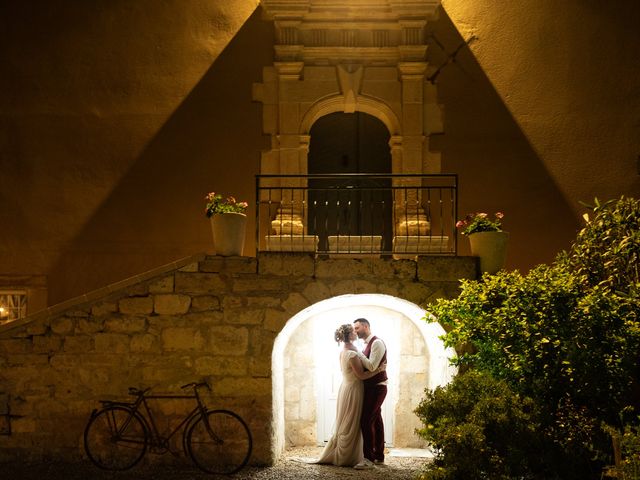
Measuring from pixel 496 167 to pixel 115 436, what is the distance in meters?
5.65

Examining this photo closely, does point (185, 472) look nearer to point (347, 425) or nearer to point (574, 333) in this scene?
point (347, 425)

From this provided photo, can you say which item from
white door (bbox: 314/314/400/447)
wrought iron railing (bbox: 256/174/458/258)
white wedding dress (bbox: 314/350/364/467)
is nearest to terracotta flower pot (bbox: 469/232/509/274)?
wrought iron railing (bbox: 256/174/458/258)

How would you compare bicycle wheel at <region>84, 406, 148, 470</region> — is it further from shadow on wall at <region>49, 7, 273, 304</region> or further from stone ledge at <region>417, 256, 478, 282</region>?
stone ledge at <region>417, 256, 478, 282</region>

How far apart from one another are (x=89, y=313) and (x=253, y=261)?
70.0 inches

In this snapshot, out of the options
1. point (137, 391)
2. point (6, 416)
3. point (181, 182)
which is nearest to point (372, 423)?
point (137, 391)

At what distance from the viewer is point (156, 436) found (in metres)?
7.05

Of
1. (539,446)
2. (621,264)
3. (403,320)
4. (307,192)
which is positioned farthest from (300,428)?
(621,264)

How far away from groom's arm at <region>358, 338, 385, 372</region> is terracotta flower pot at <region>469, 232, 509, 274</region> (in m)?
1.38

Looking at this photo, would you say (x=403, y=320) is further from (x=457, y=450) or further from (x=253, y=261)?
(x=457, y=450)

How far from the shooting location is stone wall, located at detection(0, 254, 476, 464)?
7105mm

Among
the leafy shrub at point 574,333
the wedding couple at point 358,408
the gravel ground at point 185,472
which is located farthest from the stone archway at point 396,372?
the leafy shrub at point 574,333

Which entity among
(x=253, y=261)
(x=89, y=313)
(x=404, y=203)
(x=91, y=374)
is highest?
(x=404, y=203)

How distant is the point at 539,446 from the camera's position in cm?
544

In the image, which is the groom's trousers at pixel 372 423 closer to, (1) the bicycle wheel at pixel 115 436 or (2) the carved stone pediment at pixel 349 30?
(1) the bicycle wheel at pixel 115 436
